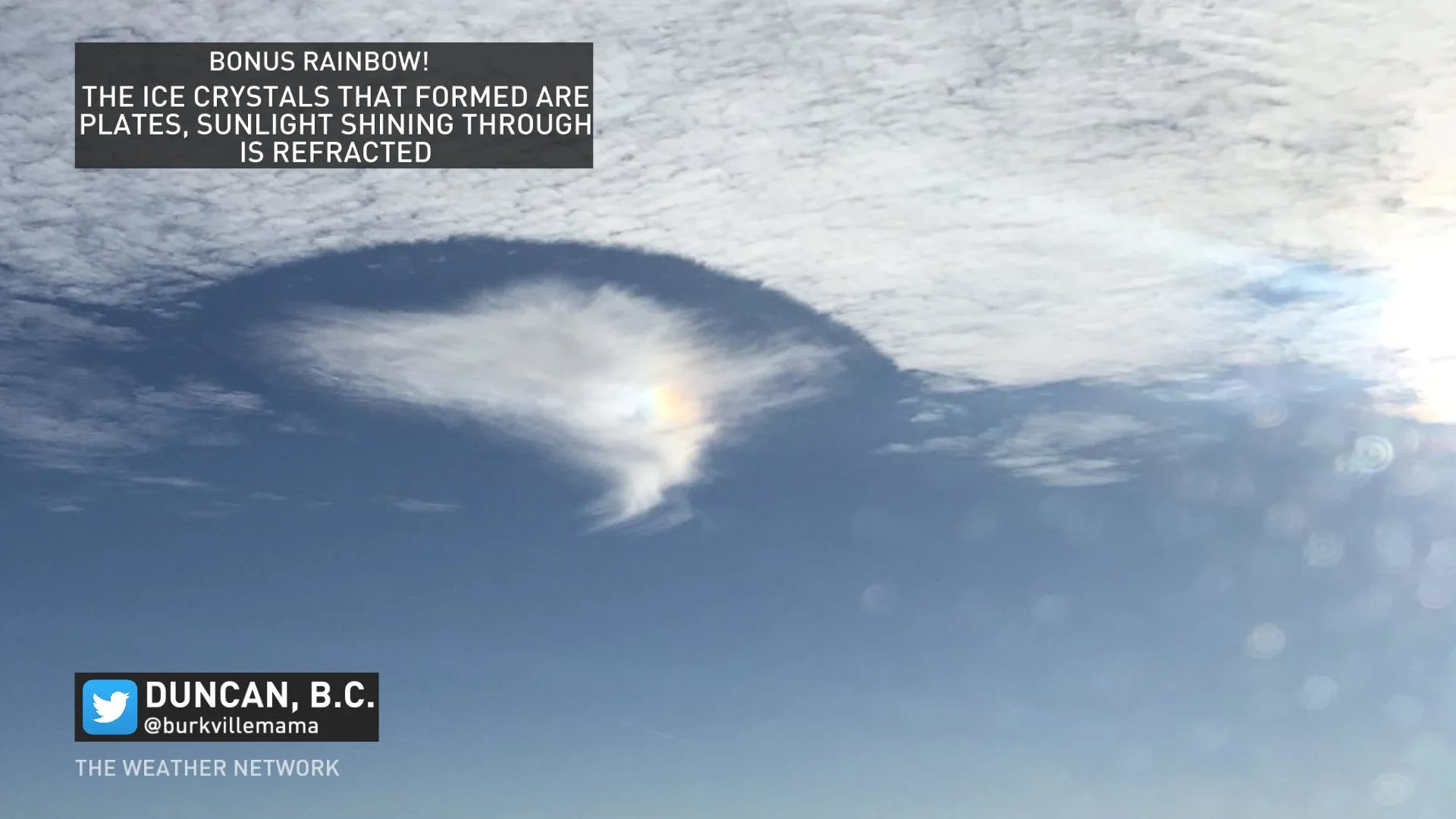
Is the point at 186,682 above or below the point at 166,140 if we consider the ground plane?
below

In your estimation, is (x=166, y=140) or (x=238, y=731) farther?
(x=238, y=731)

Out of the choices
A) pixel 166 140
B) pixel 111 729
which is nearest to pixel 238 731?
pixel 111 729

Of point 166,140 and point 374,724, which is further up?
point 166,140

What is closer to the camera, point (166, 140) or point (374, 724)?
point (166, 140)

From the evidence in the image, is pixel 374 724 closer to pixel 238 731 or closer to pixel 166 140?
pixel 238 731

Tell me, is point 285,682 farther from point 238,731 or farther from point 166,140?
point 166,140

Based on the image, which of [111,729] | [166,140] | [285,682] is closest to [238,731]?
[285,682]
